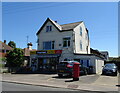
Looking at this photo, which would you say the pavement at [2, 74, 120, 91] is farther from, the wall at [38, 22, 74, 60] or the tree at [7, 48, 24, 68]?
the tree at [7, 48, 24, 68]

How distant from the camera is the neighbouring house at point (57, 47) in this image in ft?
78.6

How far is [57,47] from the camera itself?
25859mm

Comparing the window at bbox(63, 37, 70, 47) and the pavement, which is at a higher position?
the window at bbox(63, 37, 70, 47)

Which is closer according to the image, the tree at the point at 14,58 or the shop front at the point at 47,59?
the shop front at the point at 47,59

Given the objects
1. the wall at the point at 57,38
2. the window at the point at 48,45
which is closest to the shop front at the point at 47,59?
the wall at the point at 57,38

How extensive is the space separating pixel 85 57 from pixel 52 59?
255 inches

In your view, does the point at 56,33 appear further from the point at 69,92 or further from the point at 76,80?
the point at 69,92

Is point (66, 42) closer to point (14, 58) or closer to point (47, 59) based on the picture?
point (47, 59)

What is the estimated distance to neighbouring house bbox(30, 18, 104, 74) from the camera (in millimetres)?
23956

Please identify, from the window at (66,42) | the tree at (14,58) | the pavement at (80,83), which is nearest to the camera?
the pavement at (80,83)

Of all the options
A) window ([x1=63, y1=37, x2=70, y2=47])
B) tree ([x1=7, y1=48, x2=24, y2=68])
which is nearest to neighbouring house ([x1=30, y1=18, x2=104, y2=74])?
window ([x1=63, y1=37, x2=70, y2=47])

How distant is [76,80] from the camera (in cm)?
1363

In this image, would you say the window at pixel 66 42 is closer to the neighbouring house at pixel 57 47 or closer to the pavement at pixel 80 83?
the neighbouring house at pixel 57 47

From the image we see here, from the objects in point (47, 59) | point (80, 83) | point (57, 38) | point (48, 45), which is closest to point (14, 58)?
point (47, 59)
